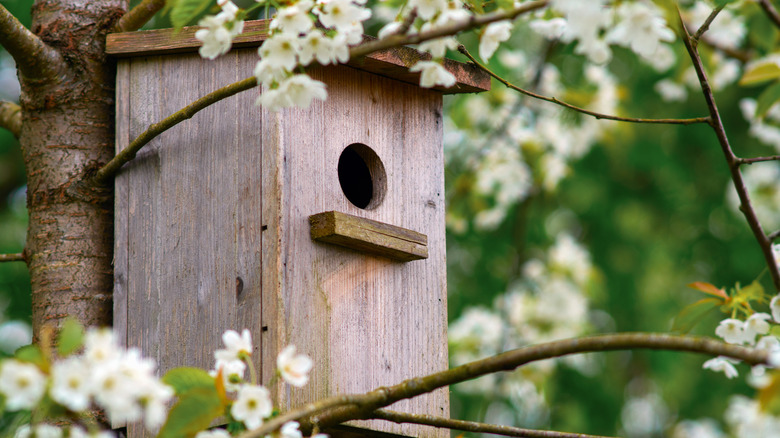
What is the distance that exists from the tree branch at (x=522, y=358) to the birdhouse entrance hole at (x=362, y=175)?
1.08m

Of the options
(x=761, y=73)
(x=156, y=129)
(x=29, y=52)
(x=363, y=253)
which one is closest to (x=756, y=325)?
(x=761, y=73)

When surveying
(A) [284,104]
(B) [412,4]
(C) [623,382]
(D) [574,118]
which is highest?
(D) [574,118]

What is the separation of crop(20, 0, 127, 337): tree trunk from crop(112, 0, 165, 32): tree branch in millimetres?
49

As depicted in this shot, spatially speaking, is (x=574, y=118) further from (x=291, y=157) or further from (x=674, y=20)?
(x=674, y=20)

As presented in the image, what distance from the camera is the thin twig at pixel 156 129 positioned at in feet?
8.16

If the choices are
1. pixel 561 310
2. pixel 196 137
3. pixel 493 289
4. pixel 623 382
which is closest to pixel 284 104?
pixel 196 137

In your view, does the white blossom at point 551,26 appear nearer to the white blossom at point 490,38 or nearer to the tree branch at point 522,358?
the white blossom at point 490,38

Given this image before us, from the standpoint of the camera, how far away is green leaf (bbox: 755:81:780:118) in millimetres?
2027

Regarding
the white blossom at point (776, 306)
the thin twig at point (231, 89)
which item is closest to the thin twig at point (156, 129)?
the thin twig at point (231, 89)

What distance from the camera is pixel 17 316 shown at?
5.34 m

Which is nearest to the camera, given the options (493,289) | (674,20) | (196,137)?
(674,20)

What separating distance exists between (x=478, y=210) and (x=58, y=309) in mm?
3112

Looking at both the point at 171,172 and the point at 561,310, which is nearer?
the point at 171,172

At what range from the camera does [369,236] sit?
111 inches
